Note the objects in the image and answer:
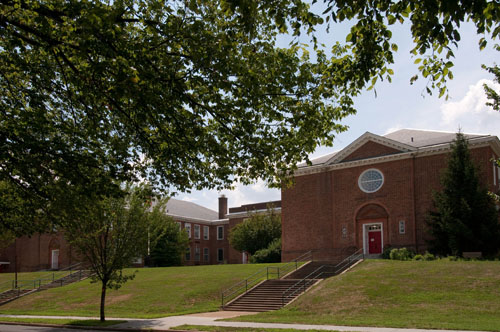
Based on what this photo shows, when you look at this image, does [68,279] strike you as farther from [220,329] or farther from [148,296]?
[220,329]

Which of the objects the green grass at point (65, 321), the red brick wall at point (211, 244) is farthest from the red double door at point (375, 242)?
the red brick wall at point (211, 244)

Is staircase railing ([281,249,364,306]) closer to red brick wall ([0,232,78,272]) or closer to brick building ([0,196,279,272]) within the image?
brick building ([0,196,279,272])

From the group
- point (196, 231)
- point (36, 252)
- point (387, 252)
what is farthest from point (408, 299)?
point (36, 252)

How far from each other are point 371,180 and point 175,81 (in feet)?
97.7

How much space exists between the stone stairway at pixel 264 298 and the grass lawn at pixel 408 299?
138 cm

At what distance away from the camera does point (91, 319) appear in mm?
23672

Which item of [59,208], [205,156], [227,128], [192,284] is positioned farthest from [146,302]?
[227,128]

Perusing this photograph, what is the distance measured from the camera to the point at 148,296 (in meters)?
29.6

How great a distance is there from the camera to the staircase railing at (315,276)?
26.5 meters

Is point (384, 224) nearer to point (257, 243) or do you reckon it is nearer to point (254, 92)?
point (257, 243)

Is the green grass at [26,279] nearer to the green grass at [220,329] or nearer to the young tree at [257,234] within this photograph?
the young tree at [257,234]

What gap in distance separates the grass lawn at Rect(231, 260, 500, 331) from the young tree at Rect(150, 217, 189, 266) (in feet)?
91.6

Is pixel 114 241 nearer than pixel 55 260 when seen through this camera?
Yes

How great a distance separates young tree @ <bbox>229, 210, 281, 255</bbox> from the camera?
49625 millimetres
